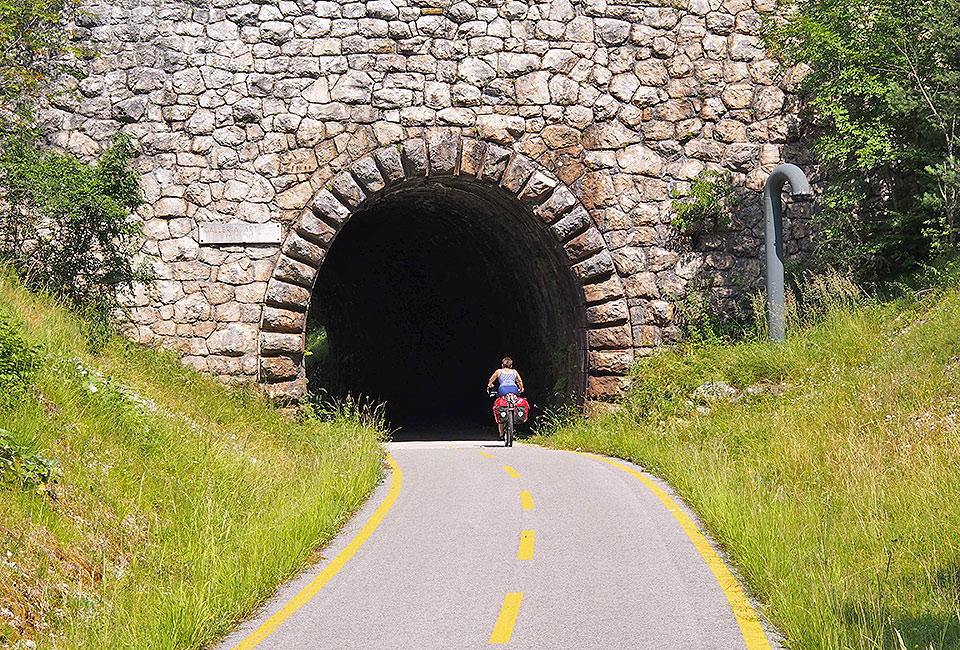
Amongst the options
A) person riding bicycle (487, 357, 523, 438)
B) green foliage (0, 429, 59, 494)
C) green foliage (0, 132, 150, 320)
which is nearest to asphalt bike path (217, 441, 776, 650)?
green foliage (0, 429, 59, 494)

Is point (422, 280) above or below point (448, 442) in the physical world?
above

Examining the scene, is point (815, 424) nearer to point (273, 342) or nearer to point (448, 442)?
point (273, 342)

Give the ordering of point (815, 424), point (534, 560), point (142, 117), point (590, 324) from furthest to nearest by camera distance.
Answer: point (590, 324) → point (142, 117) → point (815, 424) → point (534, 560)

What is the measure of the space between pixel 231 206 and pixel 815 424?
9.44m

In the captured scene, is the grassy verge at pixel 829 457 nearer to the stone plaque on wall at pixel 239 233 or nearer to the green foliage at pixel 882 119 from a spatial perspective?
the green foliage at pixel 882 119

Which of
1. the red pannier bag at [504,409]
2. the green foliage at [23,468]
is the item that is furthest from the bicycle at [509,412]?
the green foliage at [23,468]

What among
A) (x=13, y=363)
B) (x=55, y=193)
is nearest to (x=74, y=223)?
(x=55, y=193)

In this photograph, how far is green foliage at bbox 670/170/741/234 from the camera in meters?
16.0

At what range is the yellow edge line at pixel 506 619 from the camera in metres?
5.71

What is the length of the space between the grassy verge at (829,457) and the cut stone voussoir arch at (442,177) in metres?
0.93

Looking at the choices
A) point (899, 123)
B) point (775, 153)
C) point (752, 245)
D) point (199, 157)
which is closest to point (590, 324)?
point (752, 245)

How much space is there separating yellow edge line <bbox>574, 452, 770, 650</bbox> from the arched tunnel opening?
297 inches

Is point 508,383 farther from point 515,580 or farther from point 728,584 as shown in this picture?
point 728,584

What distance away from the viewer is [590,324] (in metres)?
16.1
